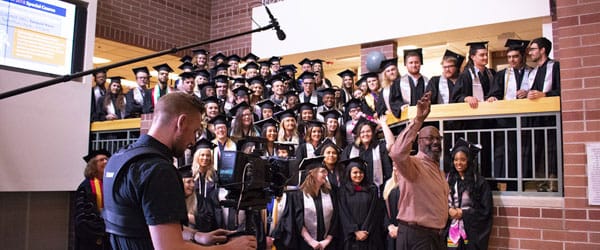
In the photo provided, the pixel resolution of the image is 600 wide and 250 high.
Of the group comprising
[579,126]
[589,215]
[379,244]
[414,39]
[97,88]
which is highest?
[414,39]

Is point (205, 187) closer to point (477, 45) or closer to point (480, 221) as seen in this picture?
point (480, 221)

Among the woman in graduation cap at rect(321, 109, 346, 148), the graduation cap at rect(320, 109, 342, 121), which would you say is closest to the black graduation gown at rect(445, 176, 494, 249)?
the woman in graduation cap at rect(321, 109, 346, 148)

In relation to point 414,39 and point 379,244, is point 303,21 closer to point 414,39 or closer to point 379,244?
point 414,39

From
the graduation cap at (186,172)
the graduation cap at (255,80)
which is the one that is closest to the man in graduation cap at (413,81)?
the graduation cap at (255,80)

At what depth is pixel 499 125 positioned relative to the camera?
548 centimetres

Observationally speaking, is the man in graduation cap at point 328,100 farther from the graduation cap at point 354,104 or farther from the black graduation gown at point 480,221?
the black graduation gown at point 480,221

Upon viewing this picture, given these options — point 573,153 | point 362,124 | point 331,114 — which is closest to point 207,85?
point 331,114

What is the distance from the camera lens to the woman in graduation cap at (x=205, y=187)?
18.3 ft

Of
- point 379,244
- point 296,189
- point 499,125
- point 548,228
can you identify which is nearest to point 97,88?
point 296,189

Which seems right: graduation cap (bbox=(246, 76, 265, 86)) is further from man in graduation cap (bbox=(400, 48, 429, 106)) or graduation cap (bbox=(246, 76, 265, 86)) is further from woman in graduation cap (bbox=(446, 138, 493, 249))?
woman in graduation cap (bbox=(446, 138, 493, 249))

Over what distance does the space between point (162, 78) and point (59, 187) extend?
2194 mm

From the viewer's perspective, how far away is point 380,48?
8914mm

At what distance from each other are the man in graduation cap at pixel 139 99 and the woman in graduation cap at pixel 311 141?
9.60 feet

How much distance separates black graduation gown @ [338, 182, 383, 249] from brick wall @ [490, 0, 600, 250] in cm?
115
